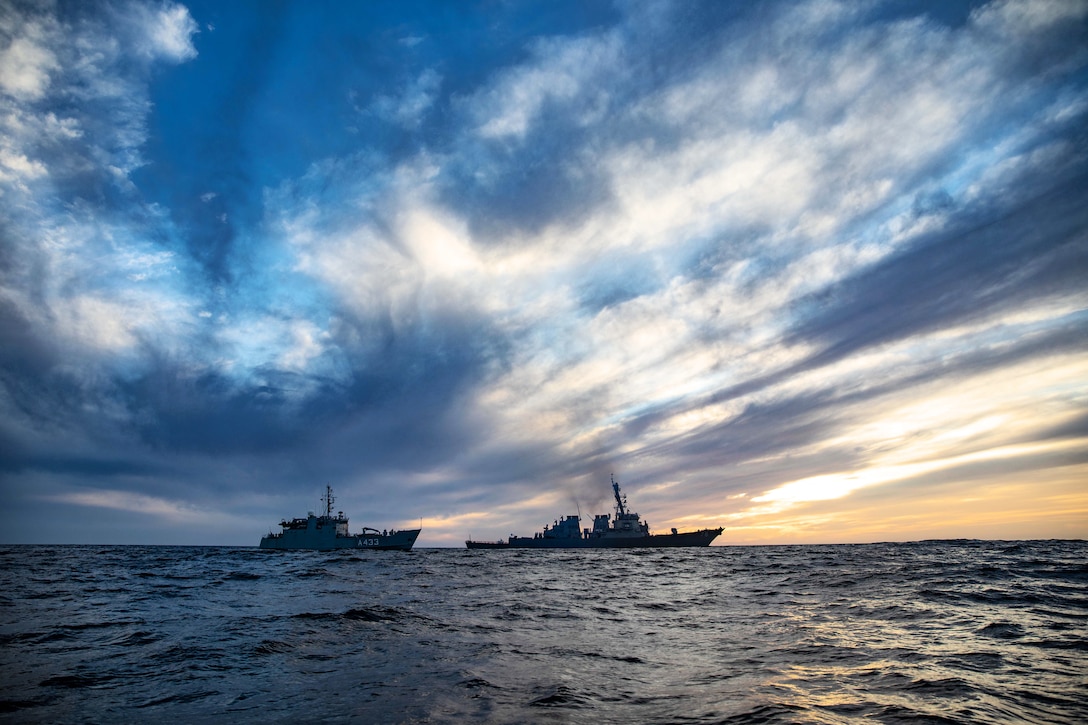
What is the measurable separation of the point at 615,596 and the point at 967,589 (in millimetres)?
15610

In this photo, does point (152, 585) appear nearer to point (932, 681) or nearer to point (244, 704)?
point (244, 704)

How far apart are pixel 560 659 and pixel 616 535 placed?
116819mm

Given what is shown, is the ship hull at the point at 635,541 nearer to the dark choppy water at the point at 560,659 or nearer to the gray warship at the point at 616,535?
the gray warship at the point at 616,535

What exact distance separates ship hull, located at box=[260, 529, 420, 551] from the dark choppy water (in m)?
88.6

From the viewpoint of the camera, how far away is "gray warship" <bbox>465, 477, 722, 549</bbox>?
401 feet

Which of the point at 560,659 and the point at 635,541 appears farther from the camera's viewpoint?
the point at 635,541

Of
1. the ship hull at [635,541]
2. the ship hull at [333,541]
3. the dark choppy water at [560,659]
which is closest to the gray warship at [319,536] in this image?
the ship hull at [333,541]

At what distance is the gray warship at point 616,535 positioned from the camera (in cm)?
12238

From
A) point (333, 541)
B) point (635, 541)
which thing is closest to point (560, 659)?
point (333, 541)

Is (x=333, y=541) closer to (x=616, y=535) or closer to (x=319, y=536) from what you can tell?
(x=319, y=536)

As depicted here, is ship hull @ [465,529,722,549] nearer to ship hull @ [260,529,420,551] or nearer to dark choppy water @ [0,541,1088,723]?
ship hull @ [260,529,420,551]

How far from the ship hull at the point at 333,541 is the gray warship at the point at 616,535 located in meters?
35.7

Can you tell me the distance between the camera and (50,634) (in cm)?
1498

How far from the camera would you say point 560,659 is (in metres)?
12.0
